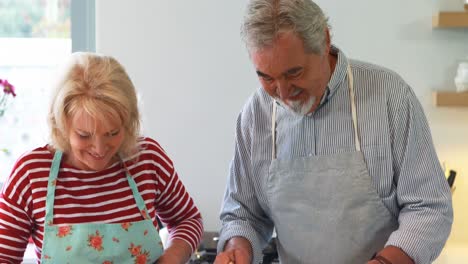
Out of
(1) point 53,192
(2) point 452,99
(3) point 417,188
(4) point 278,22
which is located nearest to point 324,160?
(3) point 417,188

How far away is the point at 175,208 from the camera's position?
1.58 m

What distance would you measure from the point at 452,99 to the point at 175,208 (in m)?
1.22

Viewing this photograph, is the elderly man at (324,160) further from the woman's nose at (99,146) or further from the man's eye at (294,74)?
the woman's nose at (99,146)

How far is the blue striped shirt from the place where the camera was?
141cm

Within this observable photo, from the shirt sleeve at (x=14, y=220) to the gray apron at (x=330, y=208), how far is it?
538 millimetres

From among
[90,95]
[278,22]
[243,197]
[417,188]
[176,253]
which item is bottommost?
[176,253]

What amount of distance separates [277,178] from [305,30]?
38 cm

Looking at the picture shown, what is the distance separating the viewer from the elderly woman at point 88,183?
4.50 feet

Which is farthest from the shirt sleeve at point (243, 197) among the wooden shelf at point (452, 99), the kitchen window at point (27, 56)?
the kitchen window at point (27, 56)

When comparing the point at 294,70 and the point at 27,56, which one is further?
the point at 27,56

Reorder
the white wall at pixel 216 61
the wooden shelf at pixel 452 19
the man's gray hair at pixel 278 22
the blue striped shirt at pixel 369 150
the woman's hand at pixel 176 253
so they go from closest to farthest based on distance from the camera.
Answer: the man's gray hair at pixel 278 22 → the blue striped shirt at pixel 369 150 → the woman's hand at pixel 176 253 → the wooden shelf at pixel 452 19 → the white wall at pixel 216 61

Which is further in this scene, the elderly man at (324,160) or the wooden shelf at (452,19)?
the wooden shelf at (452,19)

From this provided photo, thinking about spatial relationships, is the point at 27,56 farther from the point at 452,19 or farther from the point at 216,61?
the point at 452,19

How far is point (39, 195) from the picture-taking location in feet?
4.56
